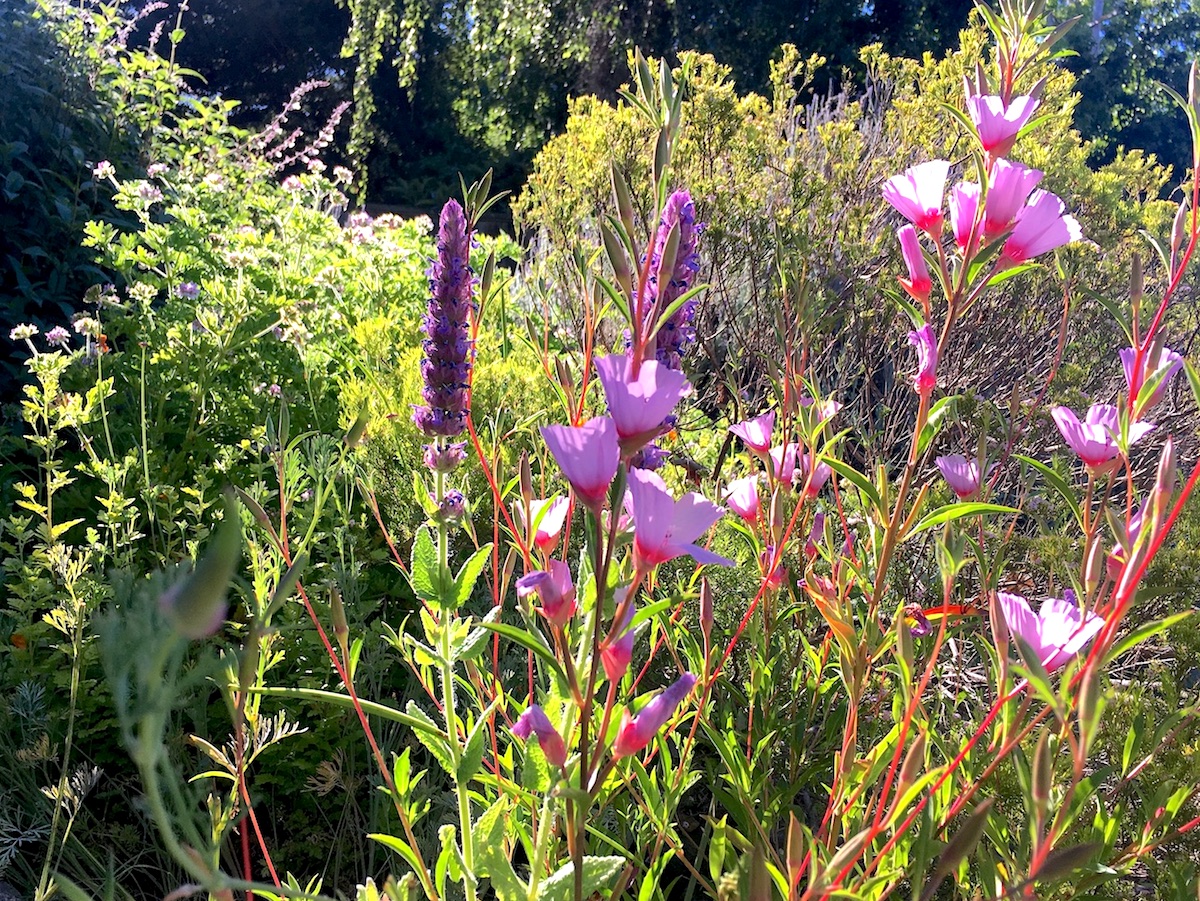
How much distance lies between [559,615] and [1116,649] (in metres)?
0.49

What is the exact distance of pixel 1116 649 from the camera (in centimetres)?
78

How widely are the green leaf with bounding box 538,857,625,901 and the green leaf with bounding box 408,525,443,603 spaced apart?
32 centimetres

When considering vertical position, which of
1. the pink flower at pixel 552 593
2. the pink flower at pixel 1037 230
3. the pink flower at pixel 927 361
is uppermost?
the pink flower at pixel 1037 230

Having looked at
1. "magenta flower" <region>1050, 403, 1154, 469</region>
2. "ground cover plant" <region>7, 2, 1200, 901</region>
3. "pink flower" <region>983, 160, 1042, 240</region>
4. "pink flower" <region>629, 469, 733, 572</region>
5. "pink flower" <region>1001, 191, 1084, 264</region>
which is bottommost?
"ground cover plant" <region>7, 2, 1200, 901</region>

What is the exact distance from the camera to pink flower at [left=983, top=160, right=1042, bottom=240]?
0.92 m

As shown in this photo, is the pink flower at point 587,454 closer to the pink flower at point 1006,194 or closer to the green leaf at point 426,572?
the green leaf at point 426,572

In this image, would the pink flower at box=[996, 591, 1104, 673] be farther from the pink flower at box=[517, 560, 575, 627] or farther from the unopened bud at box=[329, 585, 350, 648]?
the unopened bud at box=[329, 585, 350, 648]

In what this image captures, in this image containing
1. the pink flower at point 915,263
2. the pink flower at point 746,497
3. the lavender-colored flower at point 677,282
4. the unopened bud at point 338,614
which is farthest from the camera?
the pink flower at point 746,497

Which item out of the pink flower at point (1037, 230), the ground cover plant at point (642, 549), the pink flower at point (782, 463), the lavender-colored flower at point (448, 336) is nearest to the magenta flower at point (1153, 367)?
the ground cover plant at point (642, 549)

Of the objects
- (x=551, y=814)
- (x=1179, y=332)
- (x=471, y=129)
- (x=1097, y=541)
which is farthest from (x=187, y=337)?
(x=471, y=129)

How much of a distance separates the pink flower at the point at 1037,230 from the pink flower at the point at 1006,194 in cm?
3

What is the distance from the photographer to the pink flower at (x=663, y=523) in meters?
0.75

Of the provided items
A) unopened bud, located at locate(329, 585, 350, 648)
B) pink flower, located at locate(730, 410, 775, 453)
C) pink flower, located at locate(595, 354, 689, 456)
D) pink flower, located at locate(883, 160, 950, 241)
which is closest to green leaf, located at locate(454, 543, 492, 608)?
unopened bud, located at locate(329, 585, 350, 648)

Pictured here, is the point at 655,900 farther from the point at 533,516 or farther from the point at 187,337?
the point at 187,337
